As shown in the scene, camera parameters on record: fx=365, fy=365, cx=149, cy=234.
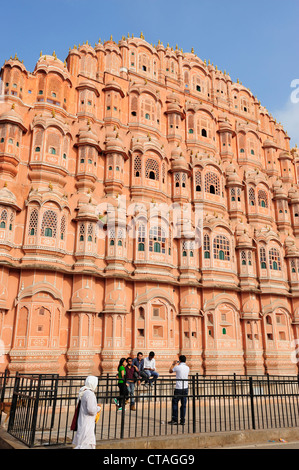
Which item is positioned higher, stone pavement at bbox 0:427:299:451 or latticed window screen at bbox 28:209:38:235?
latticed window screen at bbox 28:209:38:235

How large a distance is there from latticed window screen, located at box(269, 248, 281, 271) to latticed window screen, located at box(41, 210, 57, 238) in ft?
49.8

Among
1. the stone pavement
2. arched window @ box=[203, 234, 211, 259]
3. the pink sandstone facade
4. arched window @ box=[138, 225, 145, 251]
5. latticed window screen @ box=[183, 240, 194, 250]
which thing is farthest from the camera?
arched window @ box=[203, 234, 211, 259]

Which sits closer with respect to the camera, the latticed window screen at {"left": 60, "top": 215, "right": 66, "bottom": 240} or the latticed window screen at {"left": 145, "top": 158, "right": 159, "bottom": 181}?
the latticed window screen at {"left": 60, "top": 215, "right": 66, "bottom": 240}

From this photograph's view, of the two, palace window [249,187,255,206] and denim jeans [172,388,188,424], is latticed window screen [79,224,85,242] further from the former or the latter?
palace window [249,187,255,206]

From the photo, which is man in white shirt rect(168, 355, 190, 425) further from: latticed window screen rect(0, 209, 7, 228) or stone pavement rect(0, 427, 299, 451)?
latticed window screen rect(0, 209, 7, 228)

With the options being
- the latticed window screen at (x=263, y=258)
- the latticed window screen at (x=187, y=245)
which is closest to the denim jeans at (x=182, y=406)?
the latticed window screen at (x=187, y=245)

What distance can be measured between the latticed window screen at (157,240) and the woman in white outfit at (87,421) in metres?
16.0

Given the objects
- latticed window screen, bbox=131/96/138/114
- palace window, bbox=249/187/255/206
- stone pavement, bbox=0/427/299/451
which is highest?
latticed window screen, bbox=131/96/138/114

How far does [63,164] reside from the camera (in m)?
21.8

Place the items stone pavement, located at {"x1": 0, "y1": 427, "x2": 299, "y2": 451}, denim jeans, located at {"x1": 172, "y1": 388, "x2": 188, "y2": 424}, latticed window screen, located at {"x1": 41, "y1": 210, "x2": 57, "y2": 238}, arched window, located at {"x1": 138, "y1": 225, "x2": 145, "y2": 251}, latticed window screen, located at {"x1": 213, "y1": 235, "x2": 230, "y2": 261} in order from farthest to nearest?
1. latticed window screen, located at {"x1": 213, "y1": 235, "x2": 230, "y2": 261}
2. arched window, located at {"x1": 138, "y1": 225, "x2": 145, "y2": 251}
3. latticed window screen, located at {"x1": 41, "y1": 210, "x2": 57, "y2": 238}
4. denim jeans, located at {"x1": 172, "y1": 388, "x2": 188, "y2": 424}
5. stone pavement, located at {"x1": 0, "y1": 427, "x2": 299, "y2": 451}

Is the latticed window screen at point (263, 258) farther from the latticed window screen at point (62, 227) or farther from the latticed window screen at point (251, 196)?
the latticed window screen at point (62, 227)

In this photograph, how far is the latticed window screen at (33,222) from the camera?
19.4m

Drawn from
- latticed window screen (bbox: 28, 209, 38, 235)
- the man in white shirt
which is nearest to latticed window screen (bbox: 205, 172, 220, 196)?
latticed window screen (bbox: 28, 209, 38, 235)

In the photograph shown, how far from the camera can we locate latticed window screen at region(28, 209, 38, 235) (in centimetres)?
1939
